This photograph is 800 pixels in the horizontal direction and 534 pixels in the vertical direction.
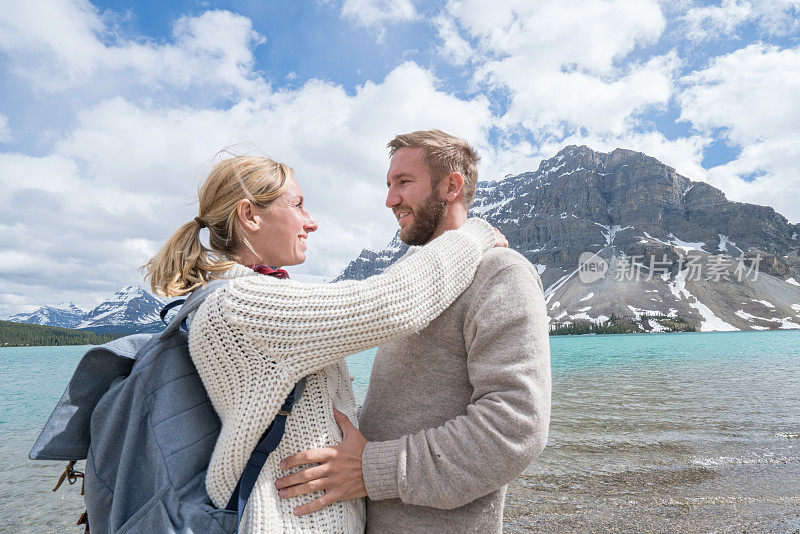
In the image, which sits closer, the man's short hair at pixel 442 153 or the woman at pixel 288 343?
the woman at pixel 288 343

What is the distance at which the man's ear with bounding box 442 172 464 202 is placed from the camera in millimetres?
3014

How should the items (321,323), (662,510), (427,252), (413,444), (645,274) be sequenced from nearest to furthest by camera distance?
(321,323)
(413,444)
(427,252)
(662,510)
(645,274)

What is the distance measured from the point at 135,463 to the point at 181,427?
0.22 m

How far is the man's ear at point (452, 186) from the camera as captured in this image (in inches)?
119

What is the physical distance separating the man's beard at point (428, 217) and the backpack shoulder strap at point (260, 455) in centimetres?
148

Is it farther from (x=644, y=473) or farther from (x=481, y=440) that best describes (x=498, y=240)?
(x=644, y=473)

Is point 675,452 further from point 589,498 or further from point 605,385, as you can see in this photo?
point 605,385

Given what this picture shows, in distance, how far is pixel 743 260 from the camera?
19075 centimetres

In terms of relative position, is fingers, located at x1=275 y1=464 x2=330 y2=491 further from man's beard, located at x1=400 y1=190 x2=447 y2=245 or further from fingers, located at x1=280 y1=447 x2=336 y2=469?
man's beard, located at x1=400 y1=190 x2=447 y2=245

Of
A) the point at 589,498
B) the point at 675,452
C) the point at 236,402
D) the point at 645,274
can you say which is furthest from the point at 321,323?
the point at 645,274

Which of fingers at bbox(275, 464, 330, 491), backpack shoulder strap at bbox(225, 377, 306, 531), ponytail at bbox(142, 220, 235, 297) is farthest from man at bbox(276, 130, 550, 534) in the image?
ponytail at bbox(142, 220, 235, 297)

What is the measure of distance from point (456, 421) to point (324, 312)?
0.79 metres

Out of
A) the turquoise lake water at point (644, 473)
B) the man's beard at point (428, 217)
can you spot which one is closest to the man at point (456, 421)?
the man's beard at point (428, 217)

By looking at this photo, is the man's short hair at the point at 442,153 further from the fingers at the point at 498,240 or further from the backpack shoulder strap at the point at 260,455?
the backpack shoulder strap at the point at 260,455
